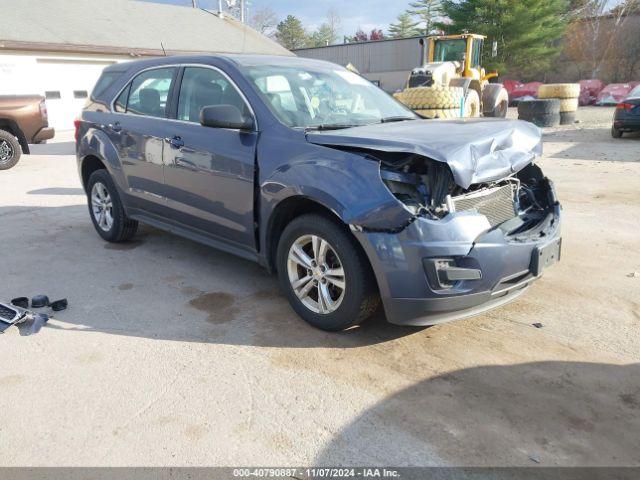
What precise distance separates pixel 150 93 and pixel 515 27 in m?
36.0

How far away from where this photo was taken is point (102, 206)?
5879 millimetres

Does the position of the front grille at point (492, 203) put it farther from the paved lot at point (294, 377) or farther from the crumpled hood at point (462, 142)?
the paved lot at point (294, 377)

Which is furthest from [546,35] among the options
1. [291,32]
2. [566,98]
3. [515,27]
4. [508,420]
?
[291,32]

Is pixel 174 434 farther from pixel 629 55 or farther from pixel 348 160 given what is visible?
pixel 629 55

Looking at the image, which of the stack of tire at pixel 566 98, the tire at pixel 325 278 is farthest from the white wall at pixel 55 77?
the tire at pixel 325 278

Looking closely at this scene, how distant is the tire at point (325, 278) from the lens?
3.32 m

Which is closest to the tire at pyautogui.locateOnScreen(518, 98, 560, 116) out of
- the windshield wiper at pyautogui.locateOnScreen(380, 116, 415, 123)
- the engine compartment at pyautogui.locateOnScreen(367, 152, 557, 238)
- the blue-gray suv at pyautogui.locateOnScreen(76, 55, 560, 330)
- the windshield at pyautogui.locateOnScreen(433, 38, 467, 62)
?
the windshield at pyautogui.locateOnScreen(433, 38, 467, 62)

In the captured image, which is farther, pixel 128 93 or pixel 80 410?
pixel 128 93

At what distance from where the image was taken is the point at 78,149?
5.98m

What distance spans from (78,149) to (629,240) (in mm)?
6020

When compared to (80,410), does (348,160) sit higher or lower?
higher

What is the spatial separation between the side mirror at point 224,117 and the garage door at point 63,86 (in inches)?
724

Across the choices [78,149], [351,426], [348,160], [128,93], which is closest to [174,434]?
[351,426]

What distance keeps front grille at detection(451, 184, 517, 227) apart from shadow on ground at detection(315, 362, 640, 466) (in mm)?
967
